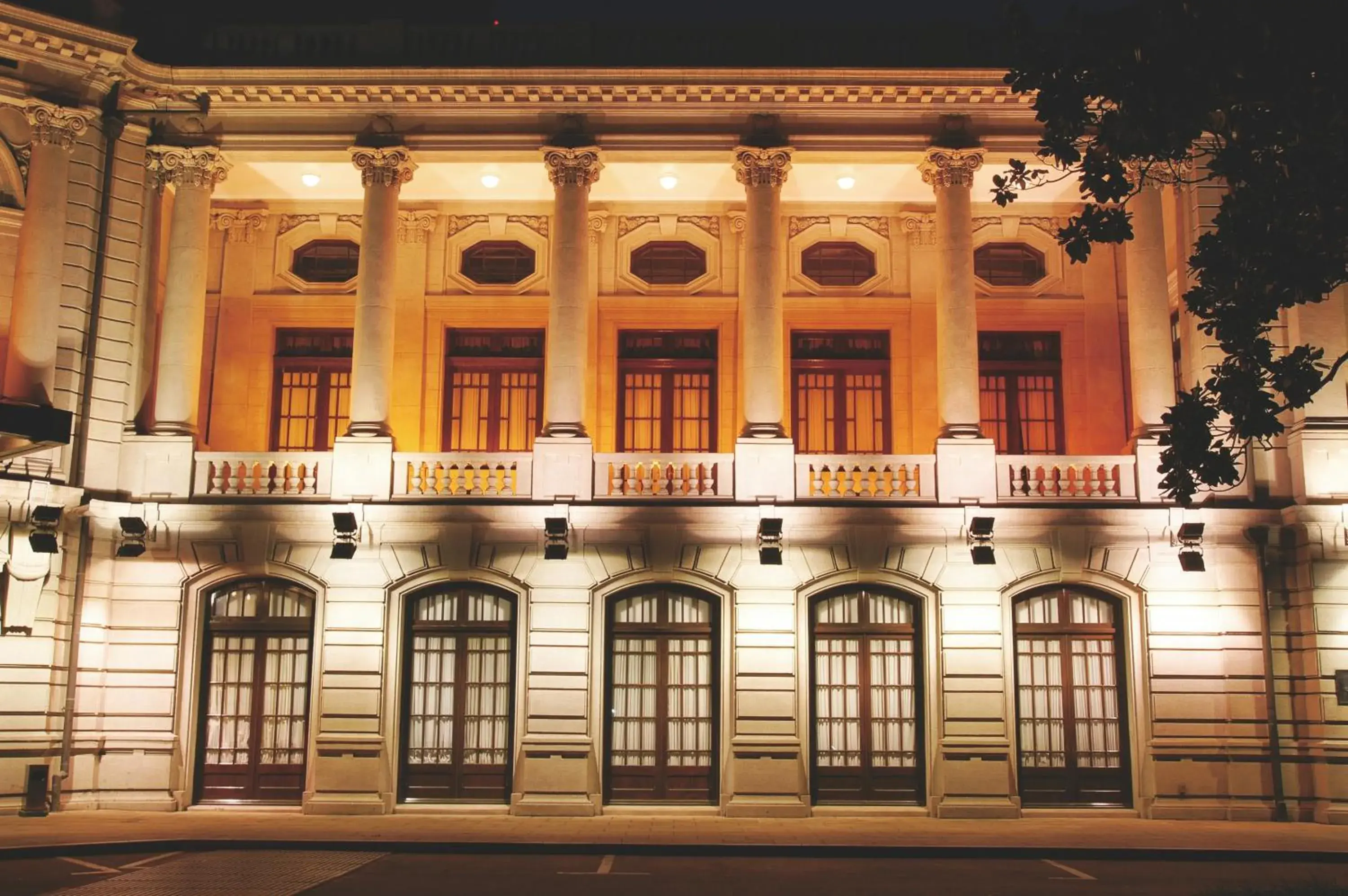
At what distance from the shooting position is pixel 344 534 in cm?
2231

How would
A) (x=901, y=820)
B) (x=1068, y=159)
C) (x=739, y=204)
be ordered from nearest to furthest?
(x=1068, y=159) → (x=901, y=820) → (x=739, y=204)

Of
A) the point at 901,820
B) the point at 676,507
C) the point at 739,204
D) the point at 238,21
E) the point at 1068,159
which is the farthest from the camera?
the point at 238,21

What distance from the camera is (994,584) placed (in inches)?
882

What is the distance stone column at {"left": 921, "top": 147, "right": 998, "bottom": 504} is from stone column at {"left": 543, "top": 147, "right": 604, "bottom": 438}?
20.9 ft

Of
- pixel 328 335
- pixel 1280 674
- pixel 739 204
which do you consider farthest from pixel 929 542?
pixel 328 335

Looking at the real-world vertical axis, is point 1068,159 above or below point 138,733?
above

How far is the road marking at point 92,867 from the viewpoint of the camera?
15555mm

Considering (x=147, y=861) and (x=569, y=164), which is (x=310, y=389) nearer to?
(x=569, y=164)

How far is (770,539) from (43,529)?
11.9m

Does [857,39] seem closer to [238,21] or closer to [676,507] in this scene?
[676,507]

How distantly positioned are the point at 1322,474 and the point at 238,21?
25.6m

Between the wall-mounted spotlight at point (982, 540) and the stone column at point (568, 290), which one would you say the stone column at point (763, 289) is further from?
the wall-mounted spotlight at point (982, 540)

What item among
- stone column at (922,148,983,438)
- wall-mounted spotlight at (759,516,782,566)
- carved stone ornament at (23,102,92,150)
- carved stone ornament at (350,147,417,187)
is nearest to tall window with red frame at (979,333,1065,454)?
stone column at (922,148,983,438)

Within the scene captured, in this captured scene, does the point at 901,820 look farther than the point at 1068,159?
Yes
